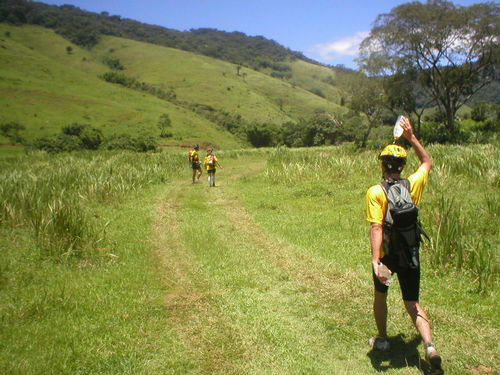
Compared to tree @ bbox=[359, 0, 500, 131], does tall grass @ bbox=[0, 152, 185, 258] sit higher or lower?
lower

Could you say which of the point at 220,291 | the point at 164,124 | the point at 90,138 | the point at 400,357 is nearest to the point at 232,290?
the point at 220,291

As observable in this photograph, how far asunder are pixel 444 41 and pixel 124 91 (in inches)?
2620

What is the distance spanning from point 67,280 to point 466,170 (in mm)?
11051

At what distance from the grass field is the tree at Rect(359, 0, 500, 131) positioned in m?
22.1

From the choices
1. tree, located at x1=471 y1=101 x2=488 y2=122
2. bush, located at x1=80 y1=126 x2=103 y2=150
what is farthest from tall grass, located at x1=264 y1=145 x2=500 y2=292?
bush, located at x1=80 y1=126 x2=103 y2=150

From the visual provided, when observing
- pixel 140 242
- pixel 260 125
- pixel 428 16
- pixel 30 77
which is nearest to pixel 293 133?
pixel 260 125

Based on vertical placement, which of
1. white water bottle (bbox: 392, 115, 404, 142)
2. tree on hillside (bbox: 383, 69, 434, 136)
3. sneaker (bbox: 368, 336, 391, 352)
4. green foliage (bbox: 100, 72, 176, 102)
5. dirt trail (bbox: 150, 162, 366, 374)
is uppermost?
green foliage (bbox: 100, 72, 176, 102)

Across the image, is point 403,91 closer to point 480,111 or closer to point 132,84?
point 480,111

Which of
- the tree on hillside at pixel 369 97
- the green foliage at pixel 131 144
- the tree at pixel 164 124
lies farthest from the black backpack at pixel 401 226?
the tree at pixel 164 124

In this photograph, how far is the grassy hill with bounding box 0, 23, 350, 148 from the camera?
59.1 meters

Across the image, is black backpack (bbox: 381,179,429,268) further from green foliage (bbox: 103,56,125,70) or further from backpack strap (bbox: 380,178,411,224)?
green foliage (bbox: 103,56,125,70)

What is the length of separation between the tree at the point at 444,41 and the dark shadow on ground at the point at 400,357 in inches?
1188

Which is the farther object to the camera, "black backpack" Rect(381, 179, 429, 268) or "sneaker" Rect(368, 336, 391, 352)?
"sneaker" Rect(368, 336, 391, 352)

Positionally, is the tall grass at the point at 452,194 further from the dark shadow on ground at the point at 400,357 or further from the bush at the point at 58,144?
Answer: the bush at the point at 58,144
